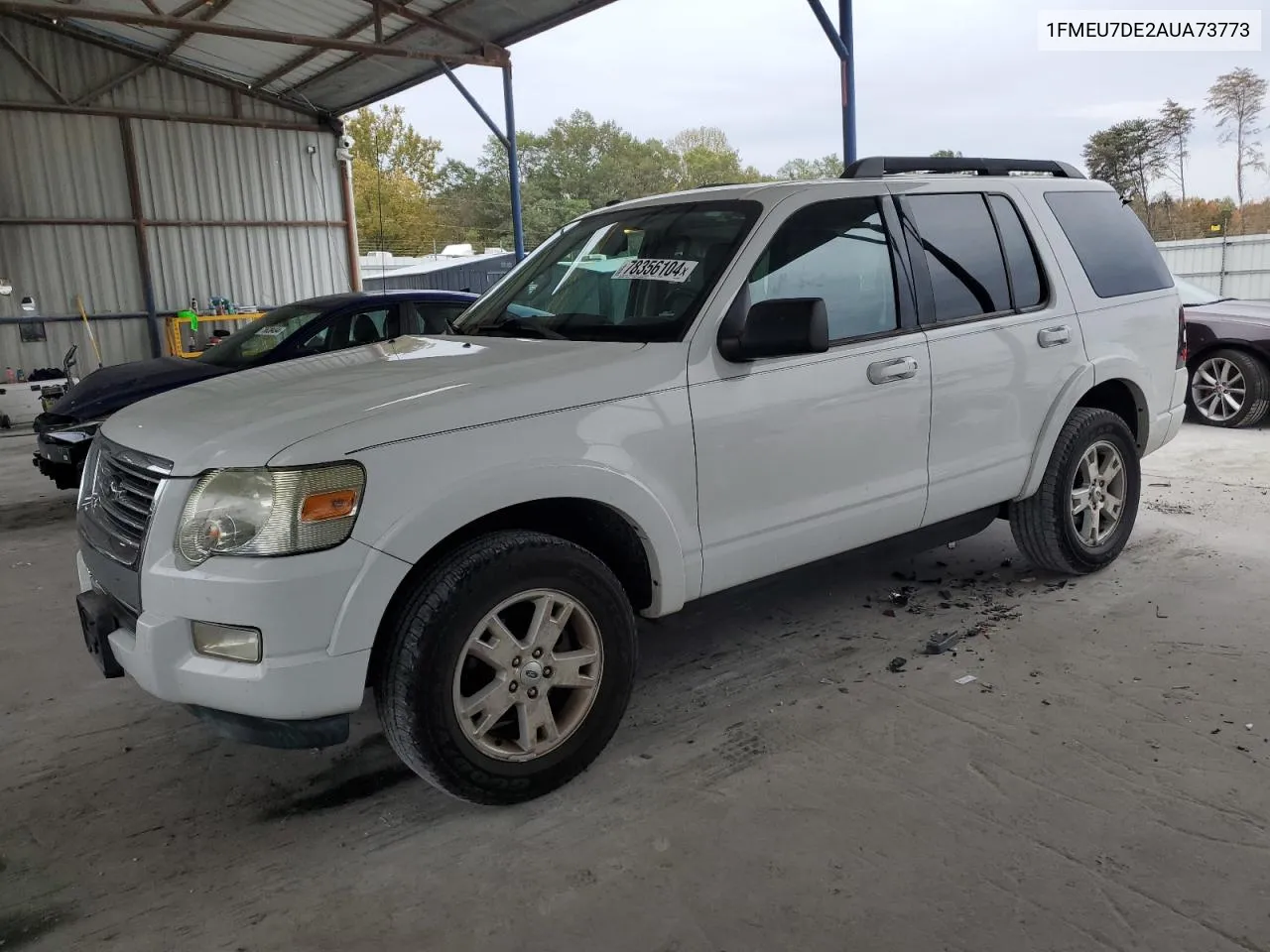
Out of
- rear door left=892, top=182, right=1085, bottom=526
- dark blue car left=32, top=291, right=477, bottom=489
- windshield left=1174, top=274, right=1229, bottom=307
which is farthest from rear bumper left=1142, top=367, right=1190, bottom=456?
windshield left=1174, top=274, right=1229, bottom=307

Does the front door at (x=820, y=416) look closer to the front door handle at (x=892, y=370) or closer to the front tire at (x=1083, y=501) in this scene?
the front door handle at (x=892, y=370)

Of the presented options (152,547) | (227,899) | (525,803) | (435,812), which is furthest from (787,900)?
(152,547)

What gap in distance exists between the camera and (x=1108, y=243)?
4.66 meters

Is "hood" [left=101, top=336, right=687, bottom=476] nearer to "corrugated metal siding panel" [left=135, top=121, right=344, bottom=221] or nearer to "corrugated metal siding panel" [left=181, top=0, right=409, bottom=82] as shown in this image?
"corrugated metal siding panel" [left=181, top=0, right=409, bottom=82]

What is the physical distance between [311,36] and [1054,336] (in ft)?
46.4

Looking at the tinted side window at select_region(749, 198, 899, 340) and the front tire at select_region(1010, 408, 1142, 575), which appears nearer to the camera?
the tinted side window at select_region(749, 198, 899, 340)

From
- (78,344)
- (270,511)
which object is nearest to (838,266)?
(270,511)

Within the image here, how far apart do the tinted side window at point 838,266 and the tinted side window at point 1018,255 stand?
2.62 feet

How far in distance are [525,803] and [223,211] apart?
1859 centimetres

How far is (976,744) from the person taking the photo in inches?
125

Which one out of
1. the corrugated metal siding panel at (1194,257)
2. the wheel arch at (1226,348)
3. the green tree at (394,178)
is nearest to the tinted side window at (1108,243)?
the wheel arch at (1226,348)

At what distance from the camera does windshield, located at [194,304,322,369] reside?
24.5 feet

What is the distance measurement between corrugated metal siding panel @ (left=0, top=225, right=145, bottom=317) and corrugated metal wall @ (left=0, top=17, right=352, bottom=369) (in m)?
0.02

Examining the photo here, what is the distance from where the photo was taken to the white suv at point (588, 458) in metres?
2.52
